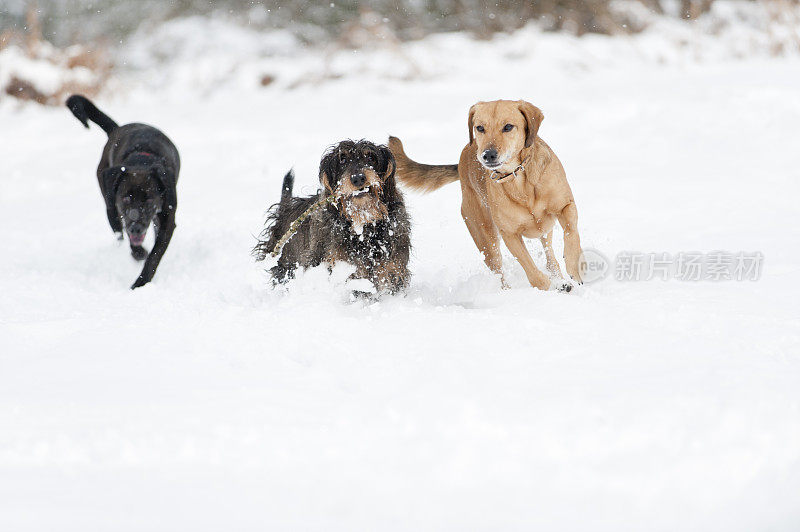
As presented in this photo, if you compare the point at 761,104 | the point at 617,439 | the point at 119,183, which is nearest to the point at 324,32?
the point at 761,104

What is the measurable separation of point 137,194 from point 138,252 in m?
0.58

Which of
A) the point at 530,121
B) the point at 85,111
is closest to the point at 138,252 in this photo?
the point at 85,111

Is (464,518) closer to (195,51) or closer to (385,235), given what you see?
(385,235)

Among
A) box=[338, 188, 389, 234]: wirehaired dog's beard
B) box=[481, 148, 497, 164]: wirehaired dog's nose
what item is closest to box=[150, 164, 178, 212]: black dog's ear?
box=[338, 188, 389, 234]: wirehaired dog's beard

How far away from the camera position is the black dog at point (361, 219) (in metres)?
3.98

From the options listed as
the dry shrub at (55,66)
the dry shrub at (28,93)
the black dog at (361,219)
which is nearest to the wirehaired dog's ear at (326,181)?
the black dog at (361,219)

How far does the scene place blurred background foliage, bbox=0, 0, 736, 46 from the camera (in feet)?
44.4

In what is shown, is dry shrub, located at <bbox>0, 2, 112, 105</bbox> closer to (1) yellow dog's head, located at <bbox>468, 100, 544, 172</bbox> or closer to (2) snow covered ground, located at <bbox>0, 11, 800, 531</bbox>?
(2) snow covered ground, located at <bbox>0, 11, 800, 531</bbox>

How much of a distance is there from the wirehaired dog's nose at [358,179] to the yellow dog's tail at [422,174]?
988 millimetres

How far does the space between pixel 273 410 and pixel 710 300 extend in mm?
2280

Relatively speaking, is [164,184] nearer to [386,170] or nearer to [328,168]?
[328,168]

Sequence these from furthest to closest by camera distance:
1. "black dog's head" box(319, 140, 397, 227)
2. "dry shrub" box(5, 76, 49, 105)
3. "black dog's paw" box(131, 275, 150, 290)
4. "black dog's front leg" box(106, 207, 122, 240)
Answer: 1. "dry shrub" box(5, 76, 49, 105)
2. "black dog's front leg" box(106, 207, 122, 240)
3. "black dog's paw" box(131, 275, 150, 290)
4. "black dog's head" box(319, 140, 397, 227)

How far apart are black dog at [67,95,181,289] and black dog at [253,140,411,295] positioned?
1.45 m

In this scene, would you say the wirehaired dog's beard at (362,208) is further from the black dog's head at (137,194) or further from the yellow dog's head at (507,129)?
the black dog's head at (137,194)
